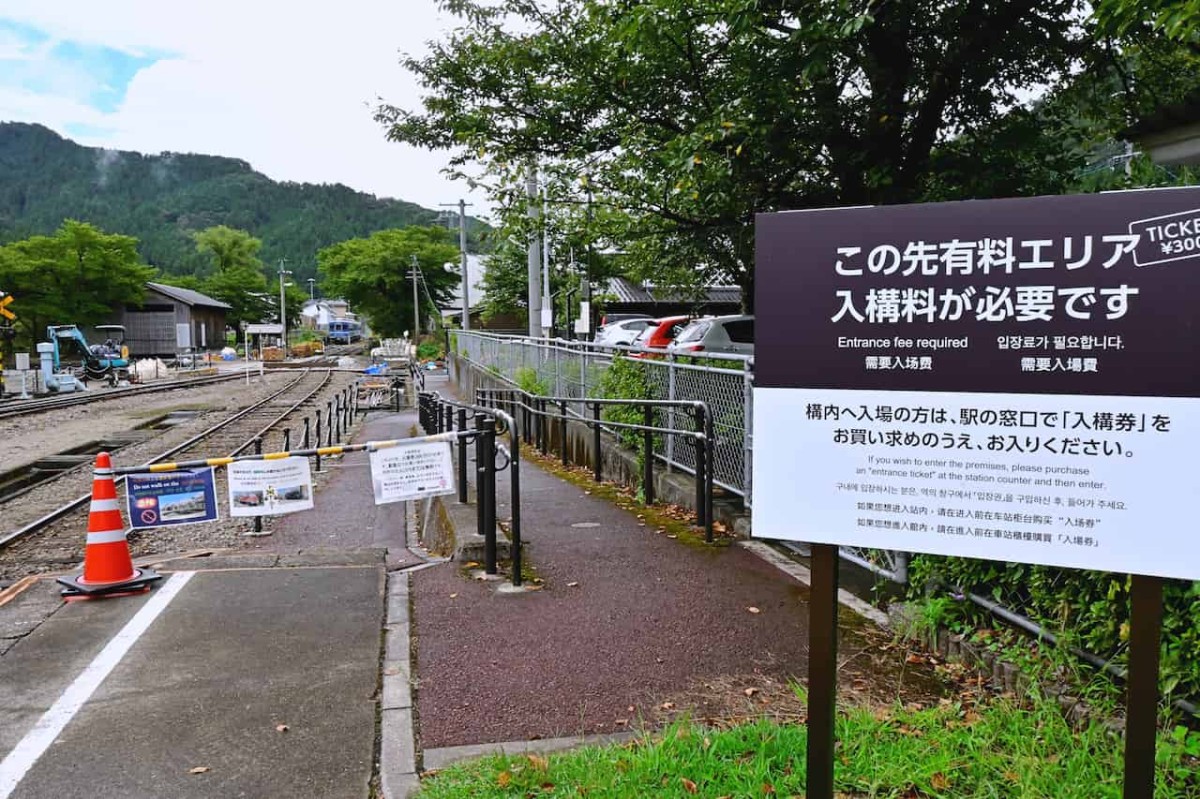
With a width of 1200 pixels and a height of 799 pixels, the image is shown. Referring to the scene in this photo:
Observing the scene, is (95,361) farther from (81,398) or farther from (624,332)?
(624,332)

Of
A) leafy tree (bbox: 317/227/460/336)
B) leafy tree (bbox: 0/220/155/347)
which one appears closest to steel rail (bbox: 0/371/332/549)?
leafy tree (bbox: 0/220/155/347)

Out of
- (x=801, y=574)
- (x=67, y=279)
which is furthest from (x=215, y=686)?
(x=67, y=279)

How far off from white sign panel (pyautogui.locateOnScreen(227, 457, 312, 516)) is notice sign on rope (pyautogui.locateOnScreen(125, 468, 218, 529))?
0.57 ft

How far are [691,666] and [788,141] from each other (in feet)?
20.2

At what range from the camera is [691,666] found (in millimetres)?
4445

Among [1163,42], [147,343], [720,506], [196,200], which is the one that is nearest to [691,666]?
[720,506]

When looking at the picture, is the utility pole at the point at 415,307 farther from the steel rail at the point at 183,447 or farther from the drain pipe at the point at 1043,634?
the drain pipe at the point at 1043,634

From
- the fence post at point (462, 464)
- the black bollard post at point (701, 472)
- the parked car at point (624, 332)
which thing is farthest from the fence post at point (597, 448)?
the parked car at point (624, 332)

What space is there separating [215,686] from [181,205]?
665 feet

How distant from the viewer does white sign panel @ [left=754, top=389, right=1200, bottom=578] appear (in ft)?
7.56

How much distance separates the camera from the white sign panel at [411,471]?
20.1 feet

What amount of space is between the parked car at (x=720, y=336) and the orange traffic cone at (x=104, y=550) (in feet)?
35.8

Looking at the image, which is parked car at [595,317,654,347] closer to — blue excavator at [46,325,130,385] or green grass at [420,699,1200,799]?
green grass at [420,699,1200,799]

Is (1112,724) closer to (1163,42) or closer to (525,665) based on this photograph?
(525,665)
